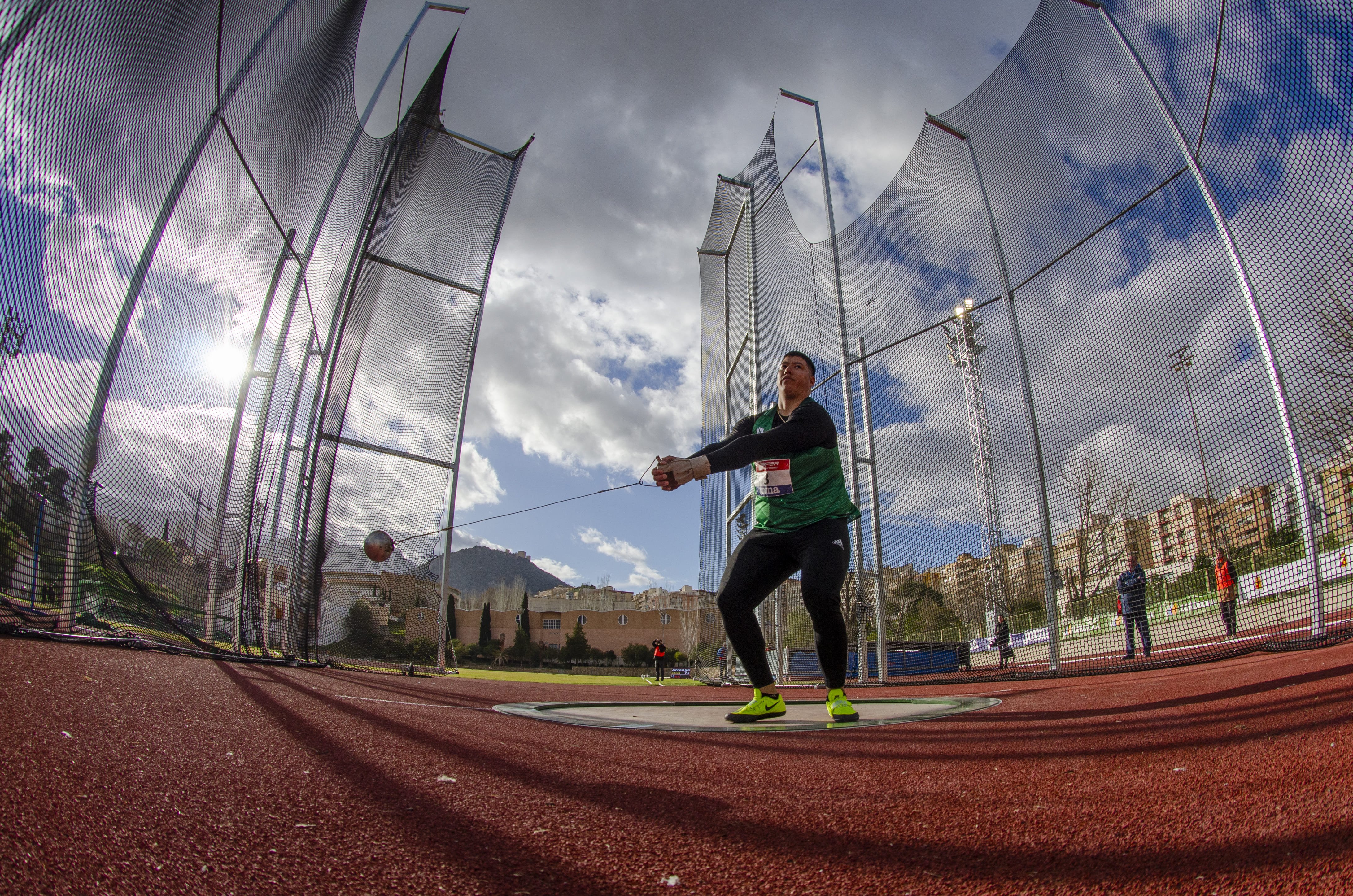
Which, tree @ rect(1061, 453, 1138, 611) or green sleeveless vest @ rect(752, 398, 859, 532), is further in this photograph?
tree @ rect(1061, 453, 1138, 611)

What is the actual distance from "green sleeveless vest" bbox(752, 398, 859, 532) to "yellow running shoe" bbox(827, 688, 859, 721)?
0.65 meters

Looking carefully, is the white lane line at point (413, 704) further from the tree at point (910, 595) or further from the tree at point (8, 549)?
the tree at point (910, 595)

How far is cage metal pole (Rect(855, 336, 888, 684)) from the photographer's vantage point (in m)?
5.73

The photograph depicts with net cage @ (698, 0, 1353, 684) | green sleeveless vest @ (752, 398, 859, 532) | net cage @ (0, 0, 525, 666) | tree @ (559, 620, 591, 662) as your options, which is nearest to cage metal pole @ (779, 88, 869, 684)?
net cage @ (698, 0, 1353, 684)

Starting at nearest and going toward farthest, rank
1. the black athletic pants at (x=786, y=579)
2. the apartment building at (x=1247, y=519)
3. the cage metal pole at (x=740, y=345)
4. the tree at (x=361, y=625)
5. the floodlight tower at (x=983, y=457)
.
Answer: the black athletic pants at (x=786, y=579) → the apartment building at (x=1247, y=519) → the floodlight tower at (x=983, y=457) → the cage metal pole at (x=740, y=345) → the tree at (x=361, y=625)

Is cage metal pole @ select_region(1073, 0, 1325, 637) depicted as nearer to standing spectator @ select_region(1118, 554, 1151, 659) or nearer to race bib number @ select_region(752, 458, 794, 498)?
standing spectator @ select_region(1118, 554, 1151, 659)

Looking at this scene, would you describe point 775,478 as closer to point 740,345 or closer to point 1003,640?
point 1003,640

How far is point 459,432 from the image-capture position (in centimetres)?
845

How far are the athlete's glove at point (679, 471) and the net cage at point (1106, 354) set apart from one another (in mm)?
3055

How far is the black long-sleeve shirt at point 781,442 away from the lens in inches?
A: 91.3

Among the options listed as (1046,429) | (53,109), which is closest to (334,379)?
(53,109)

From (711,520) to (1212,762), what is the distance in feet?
24.9

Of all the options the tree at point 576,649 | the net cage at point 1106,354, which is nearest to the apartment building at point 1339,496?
the net cage at point 1106,354

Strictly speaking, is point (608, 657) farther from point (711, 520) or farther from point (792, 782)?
point (792, 782)
